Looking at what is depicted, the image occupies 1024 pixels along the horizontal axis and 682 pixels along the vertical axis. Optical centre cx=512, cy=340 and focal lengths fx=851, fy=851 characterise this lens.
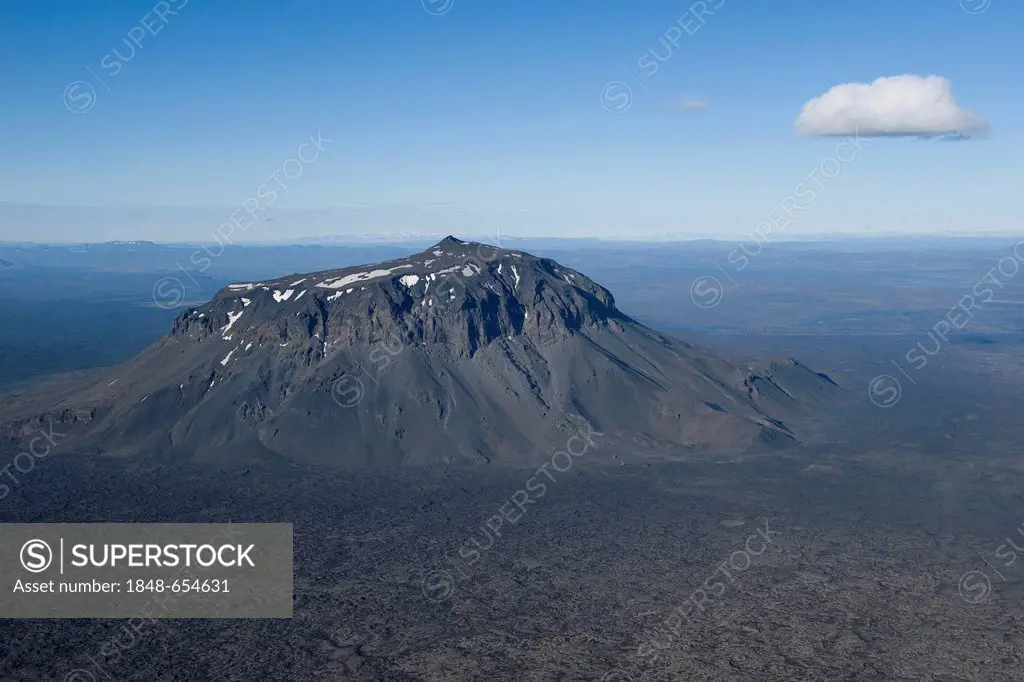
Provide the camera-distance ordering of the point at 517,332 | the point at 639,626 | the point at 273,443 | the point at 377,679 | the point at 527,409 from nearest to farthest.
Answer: the point at 377,679, the point at 639,626, the point at 273,443, the point at 527,409, the point at 517,332

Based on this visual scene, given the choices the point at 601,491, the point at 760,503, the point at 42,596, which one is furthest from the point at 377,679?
the point at 760,503

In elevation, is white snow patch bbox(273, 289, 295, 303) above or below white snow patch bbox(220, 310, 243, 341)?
above

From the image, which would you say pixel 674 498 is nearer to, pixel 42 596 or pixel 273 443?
pixel 273 443

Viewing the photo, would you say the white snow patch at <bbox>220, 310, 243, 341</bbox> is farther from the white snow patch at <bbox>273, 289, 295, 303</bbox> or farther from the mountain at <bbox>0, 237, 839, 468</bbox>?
the white snow patch at <bbox>273, 289, 295, 303</bbox>
